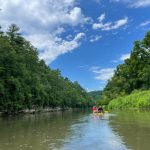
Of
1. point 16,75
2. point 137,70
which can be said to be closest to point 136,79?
point 137,70

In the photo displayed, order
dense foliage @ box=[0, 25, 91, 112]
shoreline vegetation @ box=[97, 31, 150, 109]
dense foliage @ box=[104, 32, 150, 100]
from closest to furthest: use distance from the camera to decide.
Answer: dense foliage @ box=[0, 25, 91, 112]
shoreline vegetation @ box=[97, 31, 150, 109]
dense foliage @ box=[104, 32, 150, 100]

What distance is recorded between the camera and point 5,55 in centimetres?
6112

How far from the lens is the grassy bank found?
248 feet

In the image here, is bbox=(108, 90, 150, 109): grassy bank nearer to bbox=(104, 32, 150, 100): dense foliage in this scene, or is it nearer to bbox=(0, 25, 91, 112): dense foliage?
bbox=(104, 32, 150, 100): dense foliage

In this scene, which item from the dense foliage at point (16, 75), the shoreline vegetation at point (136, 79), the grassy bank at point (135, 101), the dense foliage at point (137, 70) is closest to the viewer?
the dense foliage at point (16, 75)

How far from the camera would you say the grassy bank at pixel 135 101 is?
75562 mm

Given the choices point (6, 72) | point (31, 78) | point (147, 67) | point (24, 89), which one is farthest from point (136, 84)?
point (6, 72)

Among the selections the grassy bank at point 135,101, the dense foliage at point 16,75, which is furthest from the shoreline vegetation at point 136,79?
the dense foliage at point 16,75

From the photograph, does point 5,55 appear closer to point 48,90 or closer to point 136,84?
point 48,90

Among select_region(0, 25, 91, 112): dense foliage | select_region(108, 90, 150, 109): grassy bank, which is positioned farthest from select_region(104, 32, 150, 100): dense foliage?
select_region(0, 25, 91, 112): dense foliage

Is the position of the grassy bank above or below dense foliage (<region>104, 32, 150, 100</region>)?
below

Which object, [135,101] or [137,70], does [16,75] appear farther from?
[137,70]

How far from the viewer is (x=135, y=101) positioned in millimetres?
84688

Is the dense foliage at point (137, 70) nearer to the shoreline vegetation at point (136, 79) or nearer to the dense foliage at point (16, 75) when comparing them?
the shoreline vegetation at point (136, 79)
